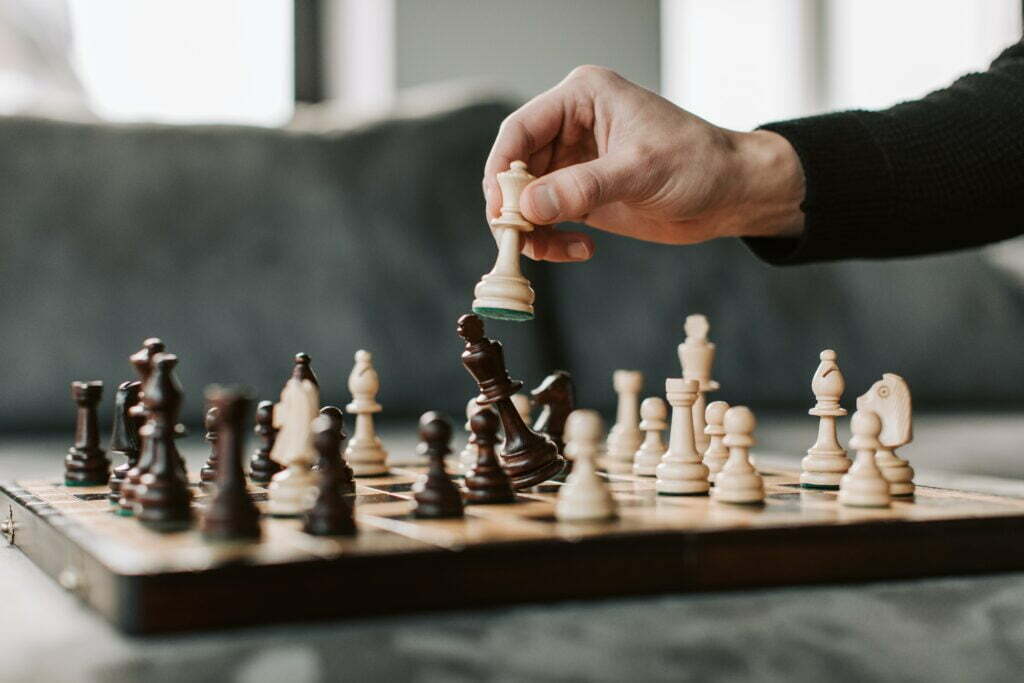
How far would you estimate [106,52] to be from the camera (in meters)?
3.79

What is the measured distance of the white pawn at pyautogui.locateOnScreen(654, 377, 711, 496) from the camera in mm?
1228

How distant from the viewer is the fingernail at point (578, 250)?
168cm

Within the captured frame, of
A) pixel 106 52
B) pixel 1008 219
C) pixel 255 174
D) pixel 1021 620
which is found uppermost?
pixel 106 52

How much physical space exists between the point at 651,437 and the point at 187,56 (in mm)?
3039

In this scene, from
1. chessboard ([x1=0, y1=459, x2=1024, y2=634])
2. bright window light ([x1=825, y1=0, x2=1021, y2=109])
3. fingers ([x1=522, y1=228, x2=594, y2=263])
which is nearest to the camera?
chessboard ([x1=0, y1=459, x2=1024, y2=634])

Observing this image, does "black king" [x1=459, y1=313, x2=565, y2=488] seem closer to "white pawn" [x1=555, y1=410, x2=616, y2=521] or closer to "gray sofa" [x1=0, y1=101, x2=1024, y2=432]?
"white pawn" [x1=555, y1=410, x2=616, y2=521]

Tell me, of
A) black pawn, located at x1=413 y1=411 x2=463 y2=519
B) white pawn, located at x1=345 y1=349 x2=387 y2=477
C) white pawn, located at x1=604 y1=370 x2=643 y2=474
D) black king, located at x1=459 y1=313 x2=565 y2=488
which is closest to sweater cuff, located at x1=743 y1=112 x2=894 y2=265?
white pawn, located at x1=604 y1=370 x2=643 y2=474

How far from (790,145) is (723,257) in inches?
54.8

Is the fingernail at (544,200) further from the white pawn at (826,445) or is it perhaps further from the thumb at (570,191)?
the white pawn at (826,445)

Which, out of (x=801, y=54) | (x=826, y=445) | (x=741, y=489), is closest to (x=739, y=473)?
(x=741, y=489)

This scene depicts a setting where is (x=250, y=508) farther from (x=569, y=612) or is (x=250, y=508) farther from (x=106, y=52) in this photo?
(x=106, y=52)

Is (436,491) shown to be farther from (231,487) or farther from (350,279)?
(350,279)

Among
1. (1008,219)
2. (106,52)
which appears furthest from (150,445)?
(106,52)

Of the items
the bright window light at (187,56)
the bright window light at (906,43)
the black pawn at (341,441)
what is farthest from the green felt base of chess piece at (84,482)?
the bright window light at (906,43)
